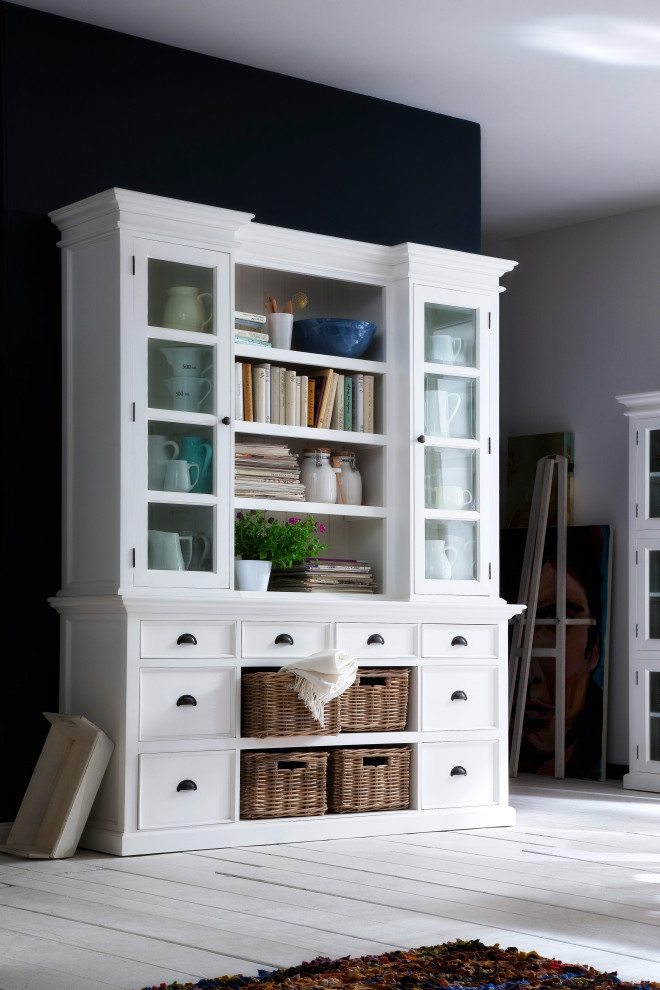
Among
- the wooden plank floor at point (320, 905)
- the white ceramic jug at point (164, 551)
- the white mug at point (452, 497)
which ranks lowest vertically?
the wooden plank floor at point (320, 905)

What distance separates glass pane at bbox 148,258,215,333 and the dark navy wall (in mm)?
364

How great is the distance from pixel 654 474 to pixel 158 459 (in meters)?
2.74

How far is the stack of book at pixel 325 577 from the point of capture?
4707 mm

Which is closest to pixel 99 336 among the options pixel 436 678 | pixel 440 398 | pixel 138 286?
pixel 138 286

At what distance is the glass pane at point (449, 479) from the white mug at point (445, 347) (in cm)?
33

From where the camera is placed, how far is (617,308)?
21.8 feet

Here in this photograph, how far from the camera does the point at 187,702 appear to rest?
4.21 metres

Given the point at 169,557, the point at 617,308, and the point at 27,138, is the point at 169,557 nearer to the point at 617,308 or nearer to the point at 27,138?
the point at 27,138

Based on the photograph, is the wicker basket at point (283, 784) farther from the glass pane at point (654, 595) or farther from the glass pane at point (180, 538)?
the glass pane at point (654, 595)

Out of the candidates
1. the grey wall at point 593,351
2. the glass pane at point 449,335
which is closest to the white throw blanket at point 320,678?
the glass pane at point 449,335

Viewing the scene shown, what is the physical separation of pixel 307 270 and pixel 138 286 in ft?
2.48

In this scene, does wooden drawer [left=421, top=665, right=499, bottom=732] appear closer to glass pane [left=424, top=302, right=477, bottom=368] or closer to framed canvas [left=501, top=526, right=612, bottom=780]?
glass pane [left=424, top=302, right=477, bottom=368]

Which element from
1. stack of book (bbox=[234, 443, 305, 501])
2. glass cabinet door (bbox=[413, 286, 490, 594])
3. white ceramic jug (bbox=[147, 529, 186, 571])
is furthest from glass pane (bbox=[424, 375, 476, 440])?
white ceramic jug (bbox=[147, 529, 186, 571])

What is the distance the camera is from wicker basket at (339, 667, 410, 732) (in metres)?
4.56
